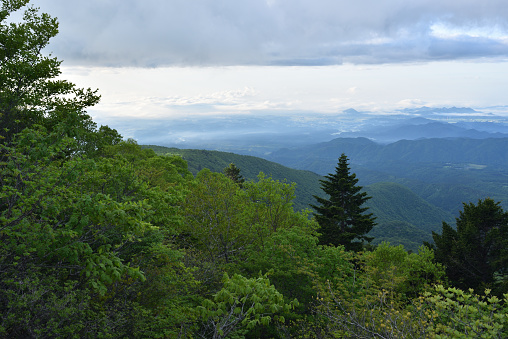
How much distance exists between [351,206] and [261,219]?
17490 mm

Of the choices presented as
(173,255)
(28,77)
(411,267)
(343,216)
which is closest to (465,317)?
(173,255)

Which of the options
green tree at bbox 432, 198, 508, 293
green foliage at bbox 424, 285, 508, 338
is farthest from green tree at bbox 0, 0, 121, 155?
green tree at bbox 432, 198, 508, 293

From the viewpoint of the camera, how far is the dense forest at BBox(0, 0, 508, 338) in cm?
700

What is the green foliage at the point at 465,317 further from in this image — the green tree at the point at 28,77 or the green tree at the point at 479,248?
the green tree at the point at 479,248

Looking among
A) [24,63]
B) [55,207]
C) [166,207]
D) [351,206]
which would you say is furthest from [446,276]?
[24,63]

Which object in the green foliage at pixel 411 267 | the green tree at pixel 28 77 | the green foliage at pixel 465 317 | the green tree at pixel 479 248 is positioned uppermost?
the green tree at pixel 28 77

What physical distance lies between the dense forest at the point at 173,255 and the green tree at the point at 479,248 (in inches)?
5.1

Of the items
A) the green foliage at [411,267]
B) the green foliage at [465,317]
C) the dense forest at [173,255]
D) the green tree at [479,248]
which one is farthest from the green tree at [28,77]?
the green tree at [479,248]

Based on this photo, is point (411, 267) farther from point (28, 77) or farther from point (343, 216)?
point (28, 77)

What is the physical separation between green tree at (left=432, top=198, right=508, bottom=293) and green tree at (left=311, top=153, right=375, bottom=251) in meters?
9.97

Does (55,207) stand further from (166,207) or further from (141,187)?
(166,207)

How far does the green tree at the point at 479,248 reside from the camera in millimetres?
29141

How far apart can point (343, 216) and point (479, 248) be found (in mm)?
14421

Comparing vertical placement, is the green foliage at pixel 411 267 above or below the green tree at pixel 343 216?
below
